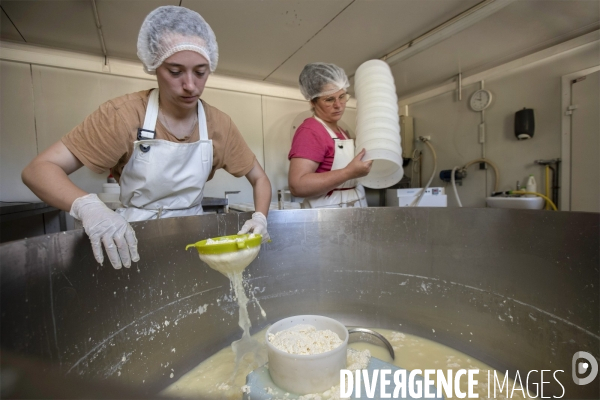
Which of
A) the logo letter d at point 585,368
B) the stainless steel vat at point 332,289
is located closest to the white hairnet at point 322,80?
the stainless steel vat at point 332,289

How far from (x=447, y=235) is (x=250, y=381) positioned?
737 millimetres

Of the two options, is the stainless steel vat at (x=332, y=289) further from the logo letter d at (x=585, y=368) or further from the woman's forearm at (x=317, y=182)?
the woman's forearm at (x=317, y=182)

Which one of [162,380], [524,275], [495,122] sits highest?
[495,122]

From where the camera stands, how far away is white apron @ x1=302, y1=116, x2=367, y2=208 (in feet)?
4.46

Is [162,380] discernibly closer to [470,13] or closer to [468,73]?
[470,13]

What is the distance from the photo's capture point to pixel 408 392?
2.05ft

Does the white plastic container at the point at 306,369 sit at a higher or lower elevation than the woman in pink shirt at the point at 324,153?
lower

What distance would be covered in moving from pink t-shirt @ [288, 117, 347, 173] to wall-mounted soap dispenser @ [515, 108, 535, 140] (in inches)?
78.2

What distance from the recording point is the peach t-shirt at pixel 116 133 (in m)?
0.76

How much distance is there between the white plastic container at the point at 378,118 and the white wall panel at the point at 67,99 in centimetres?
211

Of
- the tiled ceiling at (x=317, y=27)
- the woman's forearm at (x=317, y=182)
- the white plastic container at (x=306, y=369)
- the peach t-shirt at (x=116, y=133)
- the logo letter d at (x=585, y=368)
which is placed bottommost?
the logo letter d at (x=585, y=368)

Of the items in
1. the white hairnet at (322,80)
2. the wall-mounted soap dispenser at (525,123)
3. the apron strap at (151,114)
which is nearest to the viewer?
the apron strap at (151,114)

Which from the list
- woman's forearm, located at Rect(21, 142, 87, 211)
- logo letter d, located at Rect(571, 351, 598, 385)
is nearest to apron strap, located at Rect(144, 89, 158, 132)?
woman's forearm, located at Rect(21, 142, 87, 211)

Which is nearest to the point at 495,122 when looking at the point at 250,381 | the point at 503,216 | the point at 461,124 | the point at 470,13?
the point at 461,124
